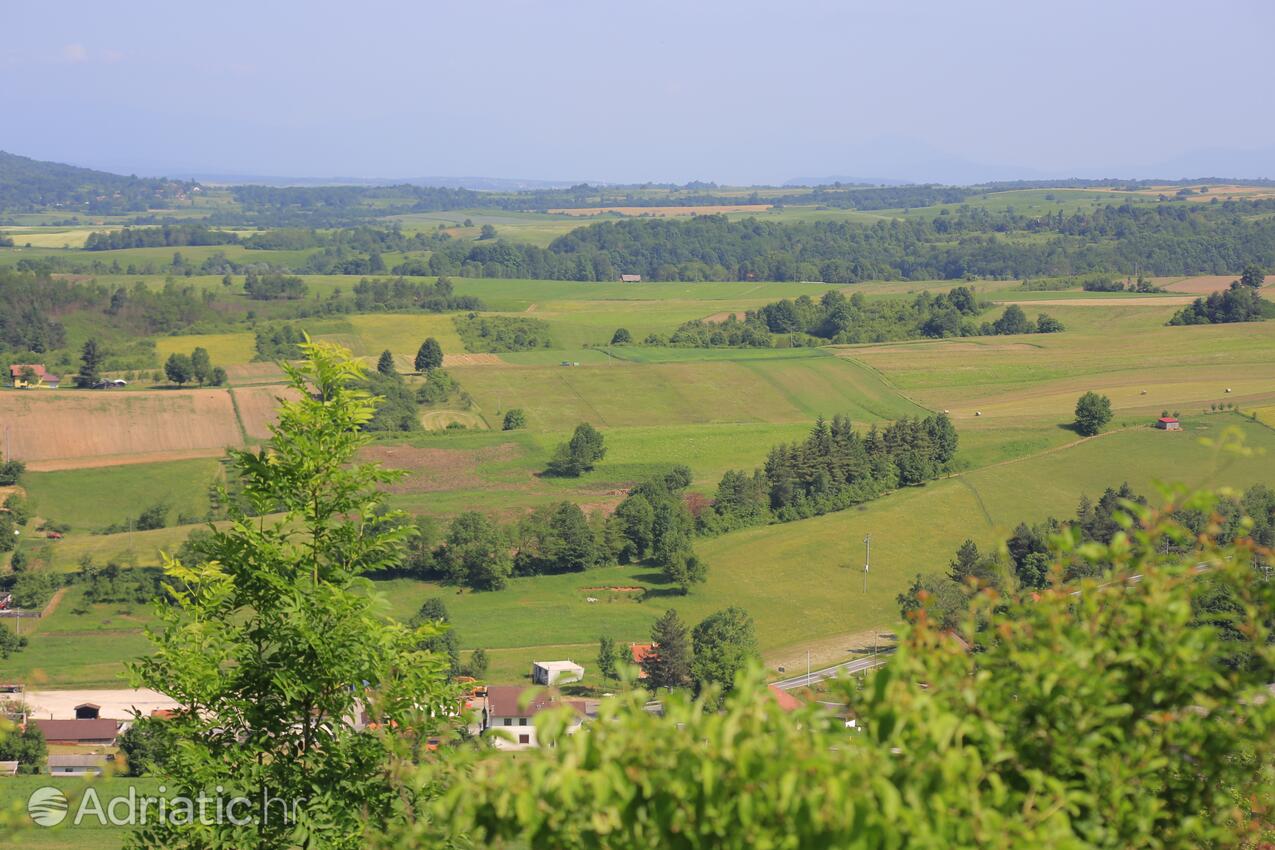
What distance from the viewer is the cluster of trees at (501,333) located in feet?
320

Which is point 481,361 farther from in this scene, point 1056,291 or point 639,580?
point 1056,291

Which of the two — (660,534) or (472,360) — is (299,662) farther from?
(472,360)

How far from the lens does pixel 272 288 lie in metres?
122

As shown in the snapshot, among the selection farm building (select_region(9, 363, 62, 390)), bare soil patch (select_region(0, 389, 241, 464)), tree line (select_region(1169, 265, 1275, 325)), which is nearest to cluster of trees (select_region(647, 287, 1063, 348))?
tree line (select_region(1169, 265, 1275, 325))

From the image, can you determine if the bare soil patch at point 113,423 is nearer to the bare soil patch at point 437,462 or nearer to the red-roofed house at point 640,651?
the bare soil patch at point 437,462

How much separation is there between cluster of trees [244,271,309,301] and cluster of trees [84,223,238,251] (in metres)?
60.6

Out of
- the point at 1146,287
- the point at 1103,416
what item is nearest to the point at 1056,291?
the point at 1146,287

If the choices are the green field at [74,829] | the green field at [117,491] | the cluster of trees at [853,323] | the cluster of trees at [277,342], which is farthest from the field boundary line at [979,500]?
the cluster of trees at [277,342]

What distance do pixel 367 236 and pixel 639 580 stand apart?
148 meters

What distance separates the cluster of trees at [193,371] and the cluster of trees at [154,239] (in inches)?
4061

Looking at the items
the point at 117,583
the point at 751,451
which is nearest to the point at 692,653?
the point at 117,583

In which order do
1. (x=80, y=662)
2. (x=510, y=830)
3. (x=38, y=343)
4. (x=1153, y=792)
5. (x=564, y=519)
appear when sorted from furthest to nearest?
(x=38, y=343) < (x=564, y=519) < (x=80, y=662) < (x=1153, y=792) < (x=510, y=830)

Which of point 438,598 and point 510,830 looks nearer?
point 510,830

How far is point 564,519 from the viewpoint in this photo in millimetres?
51875
